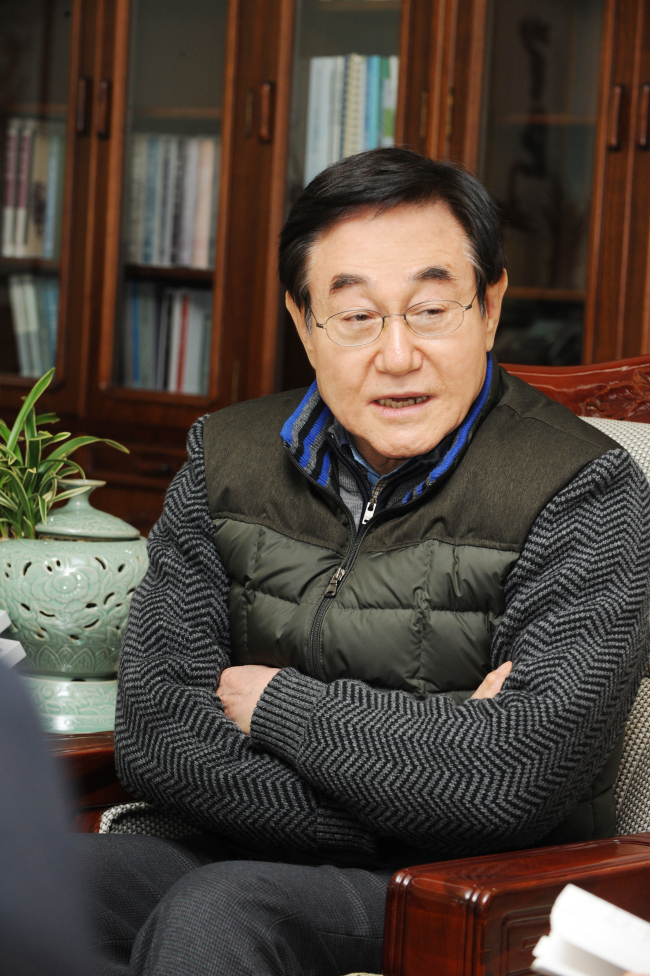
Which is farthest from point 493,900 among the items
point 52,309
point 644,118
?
point 52,309

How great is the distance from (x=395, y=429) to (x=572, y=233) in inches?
47.4

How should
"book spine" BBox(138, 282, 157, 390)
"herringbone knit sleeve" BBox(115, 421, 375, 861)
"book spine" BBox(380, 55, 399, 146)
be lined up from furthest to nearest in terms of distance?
"book spine" BBox(138, 282, 157, 390), "book spine" BBox(380, 55, 399, 146), "herringbone knit sleeve" BBox(115, 421, 375, 861)

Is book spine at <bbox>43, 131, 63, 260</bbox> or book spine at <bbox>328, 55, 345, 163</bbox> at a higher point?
book spine at <bbox>328, 55, 345, 163</bbox>

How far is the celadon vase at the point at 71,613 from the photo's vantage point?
4.89 feet

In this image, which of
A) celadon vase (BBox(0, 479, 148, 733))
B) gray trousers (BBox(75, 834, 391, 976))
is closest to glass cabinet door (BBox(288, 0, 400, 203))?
celadon vase (BBox(0, 479, 148, 733))

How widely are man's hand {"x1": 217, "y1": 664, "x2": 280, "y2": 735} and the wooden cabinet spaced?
1.19 metres

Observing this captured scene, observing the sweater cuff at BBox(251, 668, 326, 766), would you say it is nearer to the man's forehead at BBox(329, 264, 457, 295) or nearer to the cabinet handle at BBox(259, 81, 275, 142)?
the man's forehead at BBox(329, 264, 457, 295)

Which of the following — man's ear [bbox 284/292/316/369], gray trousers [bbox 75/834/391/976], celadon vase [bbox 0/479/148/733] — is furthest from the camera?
celadon vase [bbox 0/479/148/733]

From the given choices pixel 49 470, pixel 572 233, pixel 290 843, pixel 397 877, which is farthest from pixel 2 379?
pixel 397 877

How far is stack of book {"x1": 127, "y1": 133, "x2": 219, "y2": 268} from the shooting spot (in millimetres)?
2523

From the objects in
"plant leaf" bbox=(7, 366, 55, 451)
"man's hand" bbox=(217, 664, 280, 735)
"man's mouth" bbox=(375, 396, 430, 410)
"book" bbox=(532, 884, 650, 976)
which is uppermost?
"man's mouth" bbox=(375, 396, 430, 410)

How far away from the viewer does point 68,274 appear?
265 cm

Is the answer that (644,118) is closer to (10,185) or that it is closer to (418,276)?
(418,276)

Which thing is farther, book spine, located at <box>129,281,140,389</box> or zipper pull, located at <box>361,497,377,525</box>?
book spine, located at <box>129,281,140,389</box>
